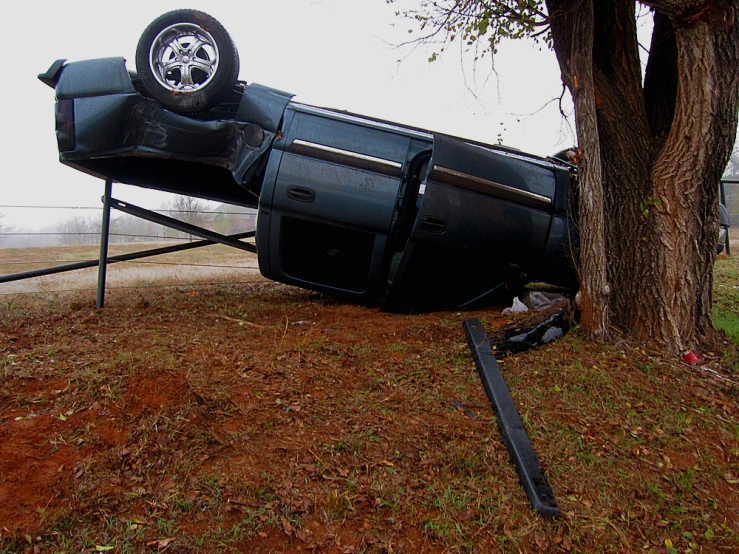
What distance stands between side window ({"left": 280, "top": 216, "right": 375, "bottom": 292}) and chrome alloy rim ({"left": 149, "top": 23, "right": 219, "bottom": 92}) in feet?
5.20

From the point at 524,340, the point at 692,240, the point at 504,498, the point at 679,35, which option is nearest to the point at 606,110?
the point at 679,35

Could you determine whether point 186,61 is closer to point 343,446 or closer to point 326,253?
point 326,253

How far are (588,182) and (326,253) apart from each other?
254 cm

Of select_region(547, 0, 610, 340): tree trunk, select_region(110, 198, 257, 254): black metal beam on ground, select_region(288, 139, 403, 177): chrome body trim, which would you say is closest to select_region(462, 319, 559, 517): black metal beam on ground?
select_region(547, 0, 610, 340): tree trunk

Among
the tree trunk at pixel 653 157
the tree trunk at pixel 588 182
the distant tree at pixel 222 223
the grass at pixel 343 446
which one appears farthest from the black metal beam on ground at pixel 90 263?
the distant tree at pixel 222 223

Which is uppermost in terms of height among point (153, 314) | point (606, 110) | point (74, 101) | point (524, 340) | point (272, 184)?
point (606, 110)

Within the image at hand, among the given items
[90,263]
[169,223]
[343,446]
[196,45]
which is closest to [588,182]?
[343,446]

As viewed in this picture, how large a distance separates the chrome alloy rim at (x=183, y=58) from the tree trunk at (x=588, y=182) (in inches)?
125

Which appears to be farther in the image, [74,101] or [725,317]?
[725,317]

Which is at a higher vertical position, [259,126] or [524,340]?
[259,126]

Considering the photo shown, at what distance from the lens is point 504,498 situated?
108 inches

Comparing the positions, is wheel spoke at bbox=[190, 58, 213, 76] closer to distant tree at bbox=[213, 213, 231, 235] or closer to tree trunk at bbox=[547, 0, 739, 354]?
tree trunk at bbox=[547, 0, 739, 354]

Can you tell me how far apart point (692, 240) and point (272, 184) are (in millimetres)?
3736

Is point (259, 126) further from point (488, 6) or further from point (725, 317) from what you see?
point (725, 317)
